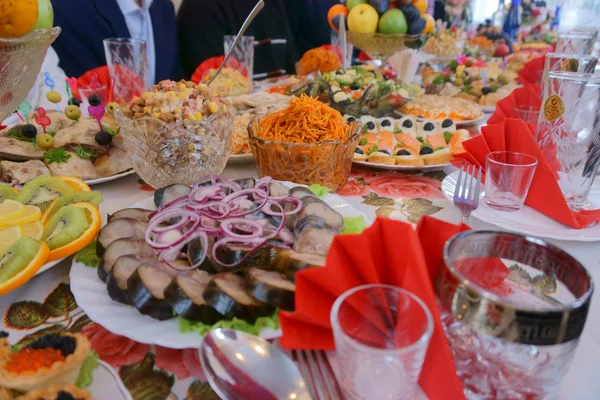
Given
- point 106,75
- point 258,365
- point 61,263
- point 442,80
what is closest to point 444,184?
point 258,365

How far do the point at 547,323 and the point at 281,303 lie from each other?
1.48 feet

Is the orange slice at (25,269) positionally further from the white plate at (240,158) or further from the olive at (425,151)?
the olive at (425,151)

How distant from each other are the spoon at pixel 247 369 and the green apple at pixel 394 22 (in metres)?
2.48

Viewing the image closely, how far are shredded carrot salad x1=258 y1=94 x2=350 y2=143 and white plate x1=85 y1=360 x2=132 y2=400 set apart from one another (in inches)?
38.7

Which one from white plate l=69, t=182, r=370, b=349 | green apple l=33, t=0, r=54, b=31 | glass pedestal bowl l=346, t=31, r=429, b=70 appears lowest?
white plate l=69, t=182, r=370, b=349

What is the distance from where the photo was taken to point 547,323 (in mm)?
590

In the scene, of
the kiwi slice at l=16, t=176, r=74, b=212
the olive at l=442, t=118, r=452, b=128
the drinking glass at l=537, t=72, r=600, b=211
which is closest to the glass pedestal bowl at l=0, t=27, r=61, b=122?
the kiwi slice at l=16, t=176, r=74, b=212

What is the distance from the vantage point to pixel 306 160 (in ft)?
4.81

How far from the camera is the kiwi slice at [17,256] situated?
0.94 m

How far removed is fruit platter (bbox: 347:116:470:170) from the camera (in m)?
1.73

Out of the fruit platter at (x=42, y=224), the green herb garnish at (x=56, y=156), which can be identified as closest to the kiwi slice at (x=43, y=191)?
the fruit platter at (x=42, y=224)

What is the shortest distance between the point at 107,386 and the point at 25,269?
39 cm

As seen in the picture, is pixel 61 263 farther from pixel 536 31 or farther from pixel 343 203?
pixel 536 31

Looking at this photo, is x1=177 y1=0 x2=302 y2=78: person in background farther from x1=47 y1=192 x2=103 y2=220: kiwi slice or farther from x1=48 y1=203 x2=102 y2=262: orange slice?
x1=48 y1=203 x2=102 y2=262: orange slice
